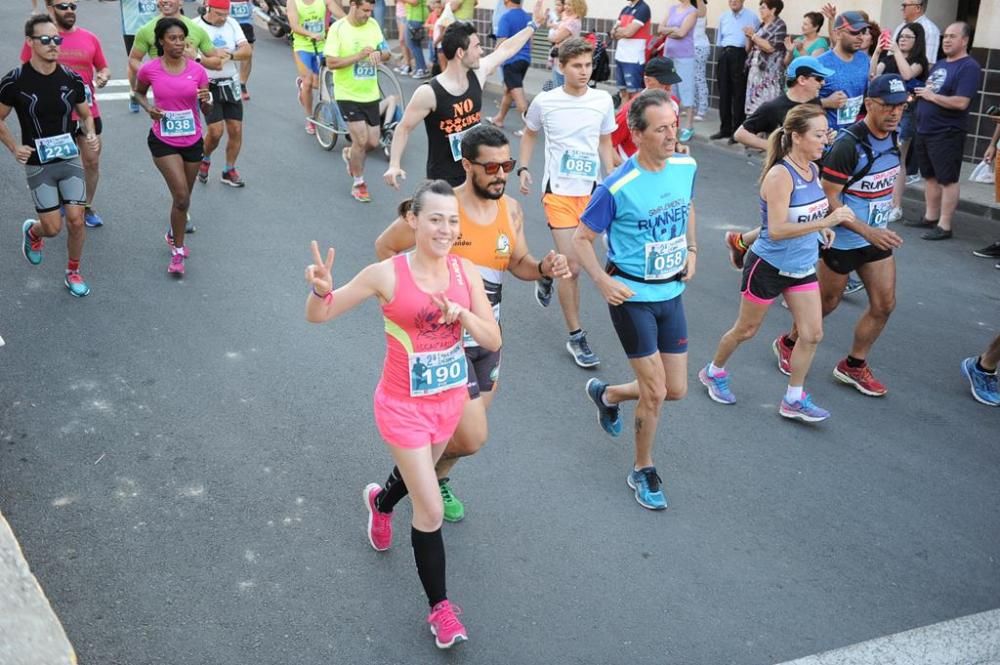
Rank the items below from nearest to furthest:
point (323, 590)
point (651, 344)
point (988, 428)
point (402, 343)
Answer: point (402, 343) → point (323, 590) → point (651, 344) → point (988, 428)

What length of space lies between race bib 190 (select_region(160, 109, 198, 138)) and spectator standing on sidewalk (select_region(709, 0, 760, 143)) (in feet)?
25.4

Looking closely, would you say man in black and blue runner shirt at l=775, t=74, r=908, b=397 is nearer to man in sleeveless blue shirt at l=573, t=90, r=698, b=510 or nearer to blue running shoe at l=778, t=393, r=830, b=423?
blue running shoe at l=778, t=393, r=830, b=423

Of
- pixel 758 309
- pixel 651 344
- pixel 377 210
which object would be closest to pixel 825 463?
pixel 758 309

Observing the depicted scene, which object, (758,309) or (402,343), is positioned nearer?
(402,343)

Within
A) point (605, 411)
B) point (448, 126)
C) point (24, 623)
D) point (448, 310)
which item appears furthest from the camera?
point (448, 126)

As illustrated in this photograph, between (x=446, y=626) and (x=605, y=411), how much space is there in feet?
6.85

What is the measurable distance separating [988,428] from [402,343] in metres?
3.96

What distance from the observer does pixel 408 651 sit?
4.30 m

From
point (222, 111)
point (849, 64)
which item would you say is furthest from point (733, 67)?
point (222, 111)

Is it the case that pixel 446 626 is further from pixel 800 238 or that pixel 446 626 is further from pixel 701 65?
pixel 701 65

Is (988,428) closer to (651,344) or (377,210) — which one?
(651,344)

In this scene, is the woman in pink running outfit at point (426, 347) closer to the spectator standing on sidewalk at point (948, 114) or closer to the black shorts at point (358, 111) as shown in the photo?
the black shorts at point (358, 111)

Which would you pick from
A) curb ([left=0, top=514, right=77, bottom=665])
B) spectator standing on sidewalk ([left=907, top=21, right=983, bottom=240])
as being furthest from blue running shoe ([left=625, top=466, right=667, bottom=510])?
spectator standing on sidewalk ([left=907, top=21, right=983, bottom=240])

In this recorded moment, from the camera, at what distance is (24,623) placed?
323 cm
